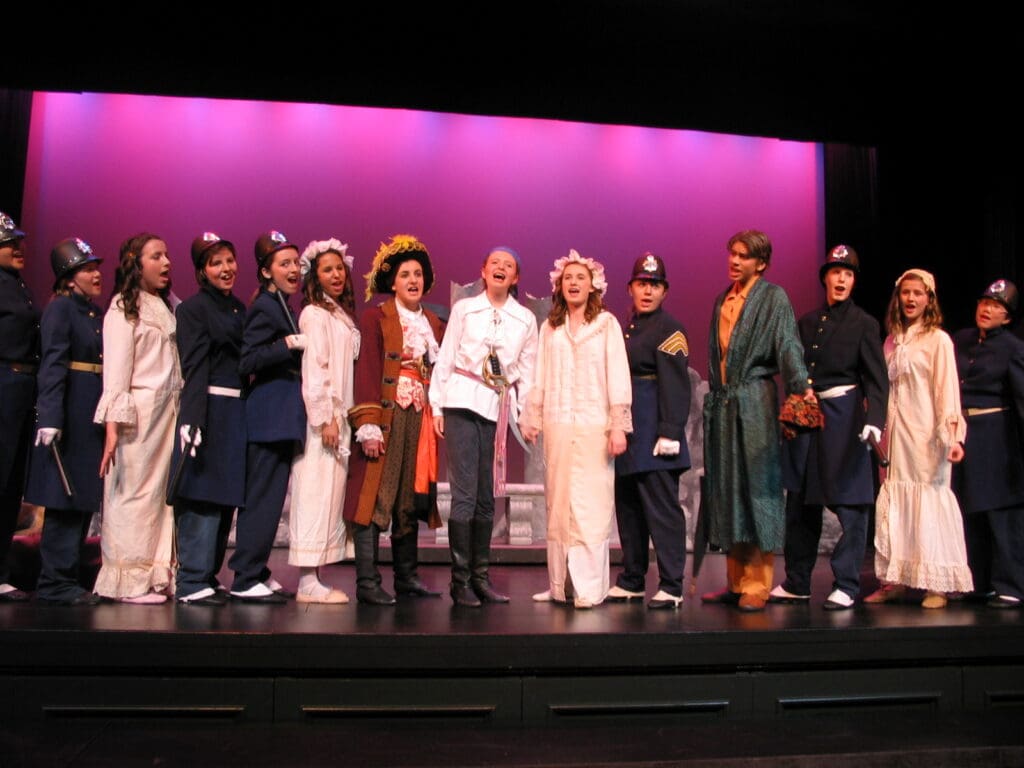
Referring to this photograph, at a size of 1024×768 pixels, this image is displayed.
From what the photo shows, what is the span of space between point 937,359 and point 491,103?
335 centimetres

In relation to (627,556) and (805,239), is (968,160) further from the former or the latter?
(627,556)

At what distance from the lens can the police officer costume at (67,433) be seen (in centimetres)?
415

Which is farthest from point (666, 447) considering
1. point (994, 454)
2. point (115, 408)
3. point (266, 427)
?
point (115, 408)

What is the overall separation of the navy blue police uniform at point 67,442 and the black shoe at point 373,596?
1133mm

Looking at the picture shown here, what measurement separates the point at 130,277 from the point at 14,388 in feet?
2.27

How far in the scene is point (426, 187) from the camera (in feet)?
25.8

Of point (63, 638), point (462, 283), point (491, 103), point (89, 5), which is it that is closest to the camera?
point (63, 638)

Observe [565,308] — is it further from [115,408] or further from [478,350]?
[115,408]

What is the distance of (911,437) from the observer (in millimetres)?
4676

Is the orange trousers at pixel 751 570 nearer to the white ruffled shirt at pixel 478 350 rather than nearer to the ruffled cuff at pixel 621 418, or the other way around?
the ruffled cuff at pixel 621 418

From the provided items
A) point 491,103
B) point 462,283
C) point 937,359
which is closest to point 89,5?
point 491,103

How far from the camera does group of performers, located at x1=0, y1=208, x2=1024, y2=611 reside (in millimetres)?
4188

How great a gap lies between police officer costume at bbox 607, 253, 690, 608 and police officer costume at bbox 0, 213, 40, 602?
258 centimetres

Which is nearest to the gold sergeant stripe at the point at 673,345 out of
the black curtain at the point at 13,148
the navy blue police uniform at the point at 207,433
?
the navy blue police uniform at the point at 207,433
